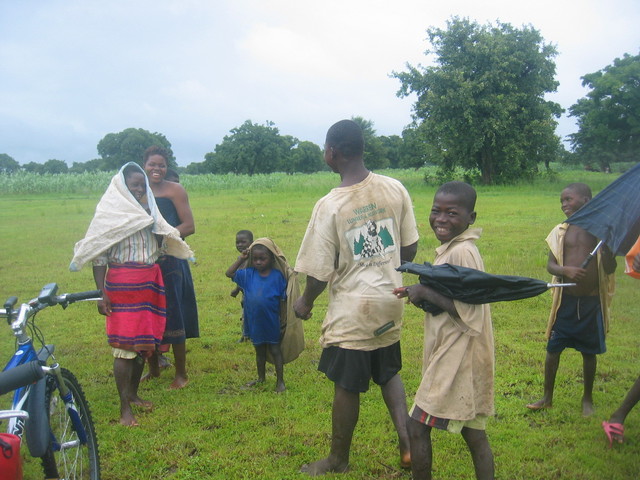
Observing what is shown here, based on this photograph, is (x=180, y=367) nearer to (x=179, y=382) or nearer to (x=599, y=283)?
(x=179, y=382)

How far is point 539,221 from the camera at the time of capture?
610 inches

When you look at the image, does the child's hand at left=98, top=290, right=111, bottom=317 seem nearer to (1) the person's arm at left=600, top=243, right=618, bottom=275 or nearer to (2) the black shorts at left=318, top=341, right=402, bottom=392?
(2) the black shorts at left=318, top=341, right=402, bottom=392

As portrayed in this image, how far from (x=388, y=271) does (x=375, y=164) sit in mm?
77920

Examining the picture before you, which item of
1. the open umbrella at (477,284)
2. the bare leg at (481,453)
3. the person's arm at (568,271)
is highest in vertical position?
the open umbrella at (477,284)

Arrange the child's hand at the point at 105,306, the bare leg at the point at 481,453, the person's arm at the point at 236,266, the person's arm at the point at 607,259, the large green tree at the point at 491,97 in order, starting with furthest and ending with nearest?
the large green tree at the point at 491,97, the person's arm at the point at 236,266, the child's hand at the point at 105,306, the person's arm at the point at 607,259, the bare leg at the point at 481,453

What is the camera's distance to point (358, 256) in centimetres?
334

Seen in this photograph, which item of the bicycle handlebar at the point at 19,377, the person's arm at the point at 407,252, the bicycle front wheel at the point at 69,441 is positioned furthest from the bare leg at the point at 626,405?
the bicycle handlebar at the point at 19,377

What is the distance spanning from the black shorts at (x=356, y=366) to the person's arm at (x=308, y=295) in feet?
0.87

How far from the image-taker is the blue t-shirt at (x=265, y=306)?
16.1ft

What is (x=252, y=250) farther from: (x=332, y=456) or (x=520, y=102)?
(x=520, y=102)

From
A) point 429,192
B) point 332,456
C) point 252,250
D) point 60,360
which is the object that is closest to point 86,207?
point 429,192

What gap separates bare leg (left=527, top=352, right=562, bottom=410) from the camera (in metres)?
4.38

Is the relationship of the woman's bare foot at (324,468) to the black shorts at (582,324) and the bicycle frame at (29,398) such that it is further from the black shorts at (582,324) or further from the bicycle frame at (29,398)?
the black shorts at (582,324)

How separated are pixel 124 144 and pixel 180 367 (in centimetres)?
9066
